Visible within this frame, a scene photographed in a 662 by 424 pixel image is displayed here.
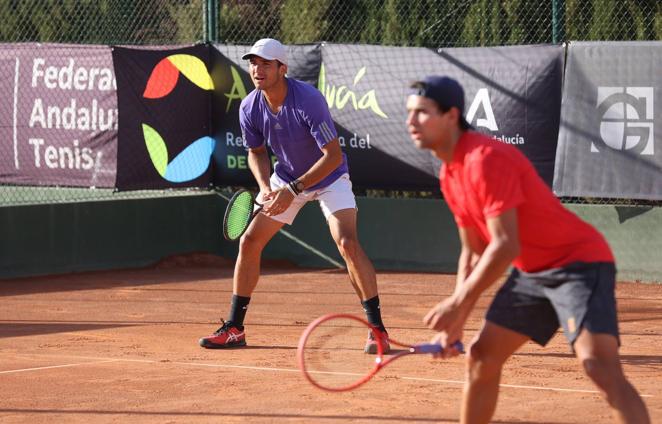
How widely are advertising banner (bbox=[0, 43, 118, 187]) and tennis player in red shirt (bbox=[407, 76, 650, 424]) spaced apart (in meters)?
8.56

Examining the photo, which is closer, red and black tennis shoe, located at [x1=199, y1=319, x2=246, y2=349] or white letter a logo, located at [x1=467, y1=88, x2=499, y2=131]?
red and black tennis shoe, located at [x1=199, y1=319, x2=246, y2=349]

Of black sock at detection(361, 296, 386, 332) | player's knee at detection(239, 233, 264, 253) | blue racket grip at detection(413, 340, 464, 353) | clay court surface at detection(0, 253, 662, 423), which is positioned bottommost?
clay court surface at detection(0, 253, 662, 423)

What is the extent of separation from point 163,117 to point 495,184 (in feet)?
29.3

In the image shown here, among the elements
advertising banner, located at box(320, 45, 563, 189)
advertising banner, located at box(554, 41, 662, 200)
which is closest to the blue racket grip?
advertising banner, located at box(554, 41, 662, 200)

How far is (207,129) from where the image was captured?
1344 centimetres

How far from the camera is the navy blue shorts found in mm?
4691

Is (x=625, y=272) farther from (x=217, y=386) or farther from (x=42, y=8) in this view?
(x=42, y=8)

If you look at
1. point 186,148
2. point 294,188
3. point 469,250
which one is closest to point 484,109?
point 186,148

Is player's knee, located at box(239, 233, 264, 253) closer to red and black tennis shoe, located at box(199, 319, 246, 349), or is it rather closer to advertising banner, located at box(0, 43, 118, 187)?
red and black tennis shoe, located at box(199, 319, 246, 349)

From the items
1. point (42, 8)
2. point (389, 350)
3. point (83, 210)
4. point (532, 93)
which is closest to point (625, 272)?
point (532, 93)

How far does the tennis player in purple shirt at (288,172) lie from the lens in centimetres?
802

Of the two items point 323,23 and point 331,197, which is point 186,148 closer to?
point 323,23

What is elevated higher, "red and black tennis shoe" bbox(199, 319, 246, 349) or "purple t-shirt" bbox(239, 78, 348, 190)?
"purple t-shirt" bbox(239, 78, 348, 190)

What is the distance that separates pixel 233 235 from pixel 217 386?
4.89 feet
